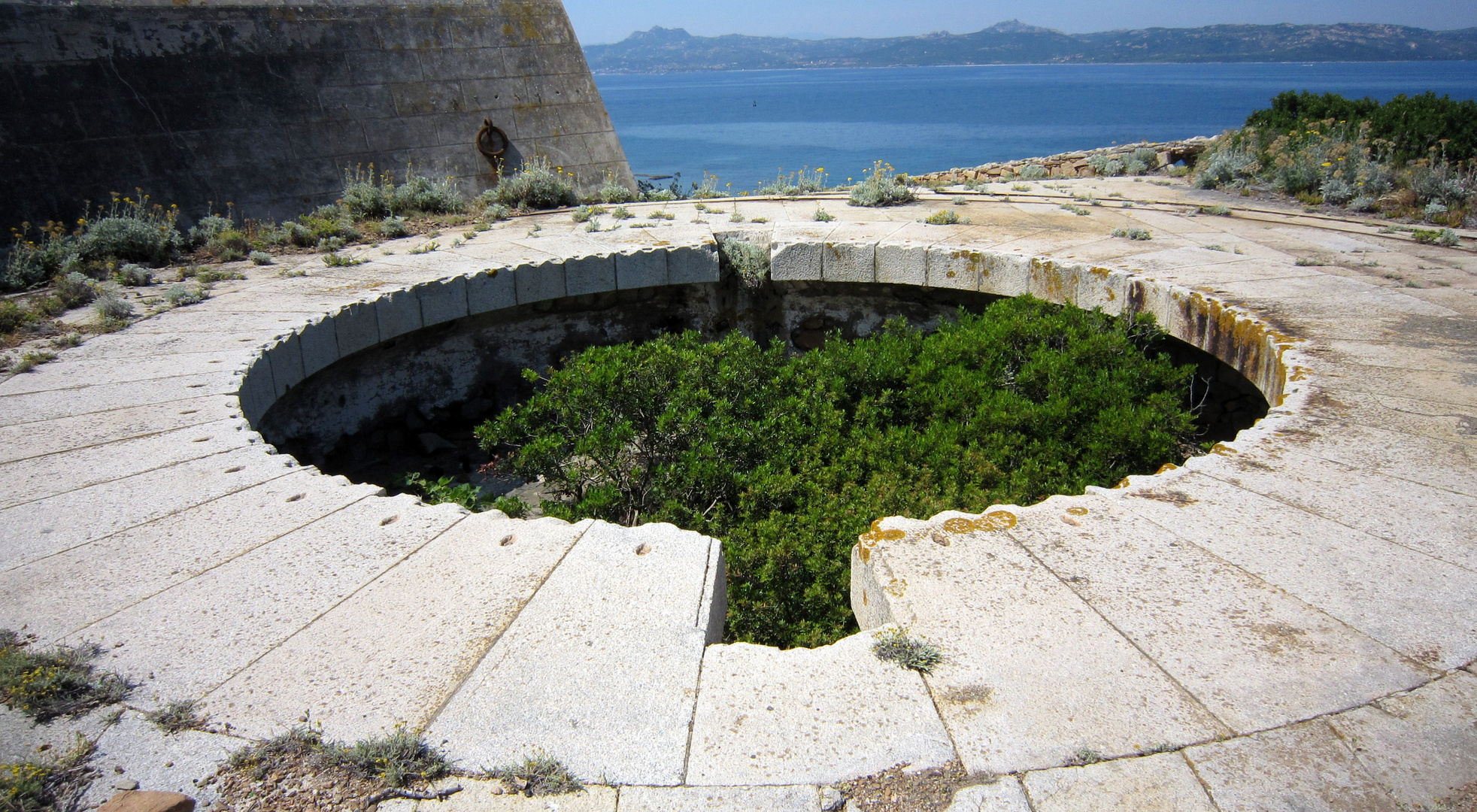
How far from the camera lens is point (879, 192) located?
32.5 ft

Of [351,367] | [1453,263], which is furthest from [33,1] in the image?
[1453,263]

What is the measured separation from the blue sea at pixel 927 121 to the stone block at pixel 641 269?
19.8 ft

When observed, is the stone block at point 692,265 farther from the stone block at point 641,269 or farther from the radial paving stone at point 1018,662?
the radial paving stone at point 1018,662

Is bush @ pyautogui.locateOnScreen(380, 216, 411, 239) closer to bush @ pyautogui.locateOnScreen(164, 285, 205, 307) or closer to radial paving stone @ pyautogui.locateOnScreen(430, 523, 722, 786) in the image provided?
bush @ pyautogui.locateOnScreen(164, 285, 205, 307)

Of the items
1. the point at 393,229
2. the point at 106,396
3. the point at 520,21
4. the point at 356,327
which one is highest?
the point at 520,21

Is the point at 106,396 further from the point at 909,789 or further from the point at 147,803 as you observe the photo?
the point at 909,789

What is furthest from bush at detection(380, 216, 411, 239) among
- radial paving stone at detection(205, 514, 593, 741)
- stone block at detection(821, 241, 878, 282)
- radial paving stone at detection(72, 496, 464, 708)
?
radial paving stone at detection(205, 514, 593, 741)

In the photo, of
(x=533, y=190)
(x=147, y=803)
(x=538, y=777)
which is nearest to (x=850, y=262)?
(x=533, y=190)

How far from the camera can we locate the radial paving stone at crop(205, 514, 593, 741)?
2375 millimetres

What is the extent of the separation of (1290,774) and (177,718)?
301cm

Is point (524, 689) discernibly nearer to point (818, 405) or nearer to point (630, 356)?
point (818, 405)

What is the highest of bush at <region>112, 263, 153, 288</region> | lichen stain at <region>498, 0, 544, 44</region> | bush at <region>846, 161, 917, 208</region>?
lichen stain at <region>498, 0, 544, 44</region>

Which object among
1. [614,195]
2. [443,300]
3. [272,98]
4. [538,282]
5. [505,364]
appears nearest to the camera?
[443,300]

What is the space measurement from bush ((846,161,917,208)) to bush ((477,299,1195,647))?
389 cm
